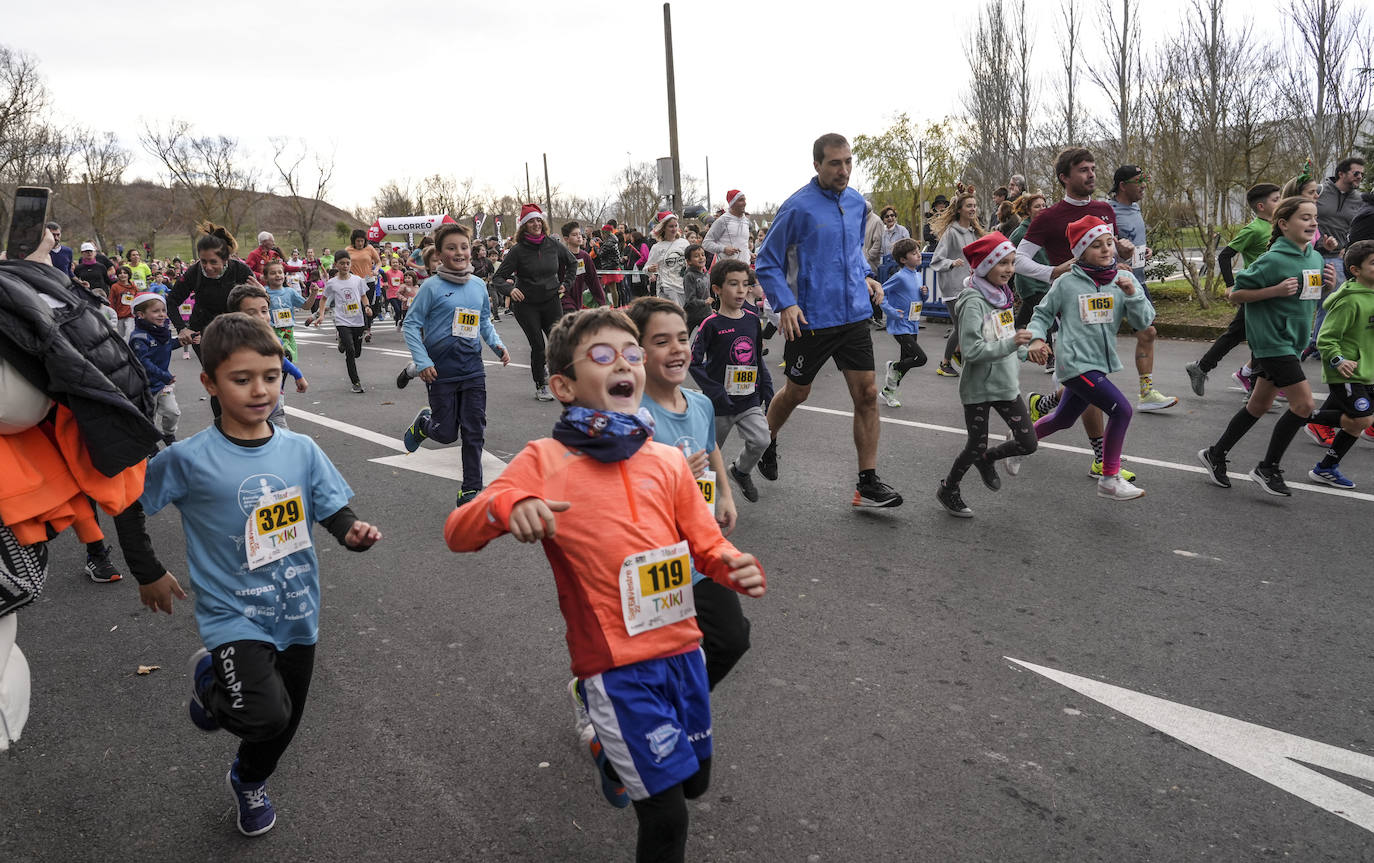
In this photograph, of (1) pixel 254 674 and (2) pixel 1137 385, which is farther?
(2) pixel 1137 385

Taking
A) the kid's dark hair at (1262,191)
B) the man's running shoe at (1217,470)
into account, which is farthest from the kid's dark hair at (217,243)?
the kid's dark hair at (1262,191)

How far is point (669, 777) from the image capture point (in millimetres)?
2184

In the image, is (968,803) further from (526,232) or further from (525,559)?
(526,232)

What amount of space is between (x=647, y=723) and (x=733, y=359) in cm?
366

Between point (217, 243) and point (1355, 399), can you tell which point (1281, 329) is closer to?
point (1355, 399)

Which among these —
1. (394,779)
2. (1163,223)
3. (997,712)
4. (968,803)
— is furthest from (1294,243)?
(1163,223)

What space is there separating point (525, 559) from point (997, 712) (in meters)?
2.74

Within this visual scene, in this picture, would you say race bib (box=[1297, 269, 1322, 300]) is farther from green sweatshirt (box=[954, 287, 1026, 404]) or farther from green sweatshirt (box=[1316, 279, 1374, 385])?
green sweatshirt (box=[954, 287, 1026, 404])

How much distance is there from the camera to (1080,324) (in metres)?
5.91

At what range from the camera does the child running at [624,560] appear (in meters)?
2.20

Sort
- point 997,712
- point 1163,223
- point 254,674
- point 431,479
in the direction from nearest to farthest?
point 254,674
point 997,712
point 431,479
point 1163,223

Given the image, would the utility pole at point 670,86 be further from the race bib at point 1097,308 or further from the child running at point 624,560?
the child running at point 624,560

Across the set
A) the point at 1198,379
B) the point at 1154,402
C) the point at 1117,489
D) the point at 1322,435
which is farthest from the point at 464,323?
the point at 1198,379

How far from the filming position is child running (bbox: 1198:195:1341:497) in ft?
19.7
